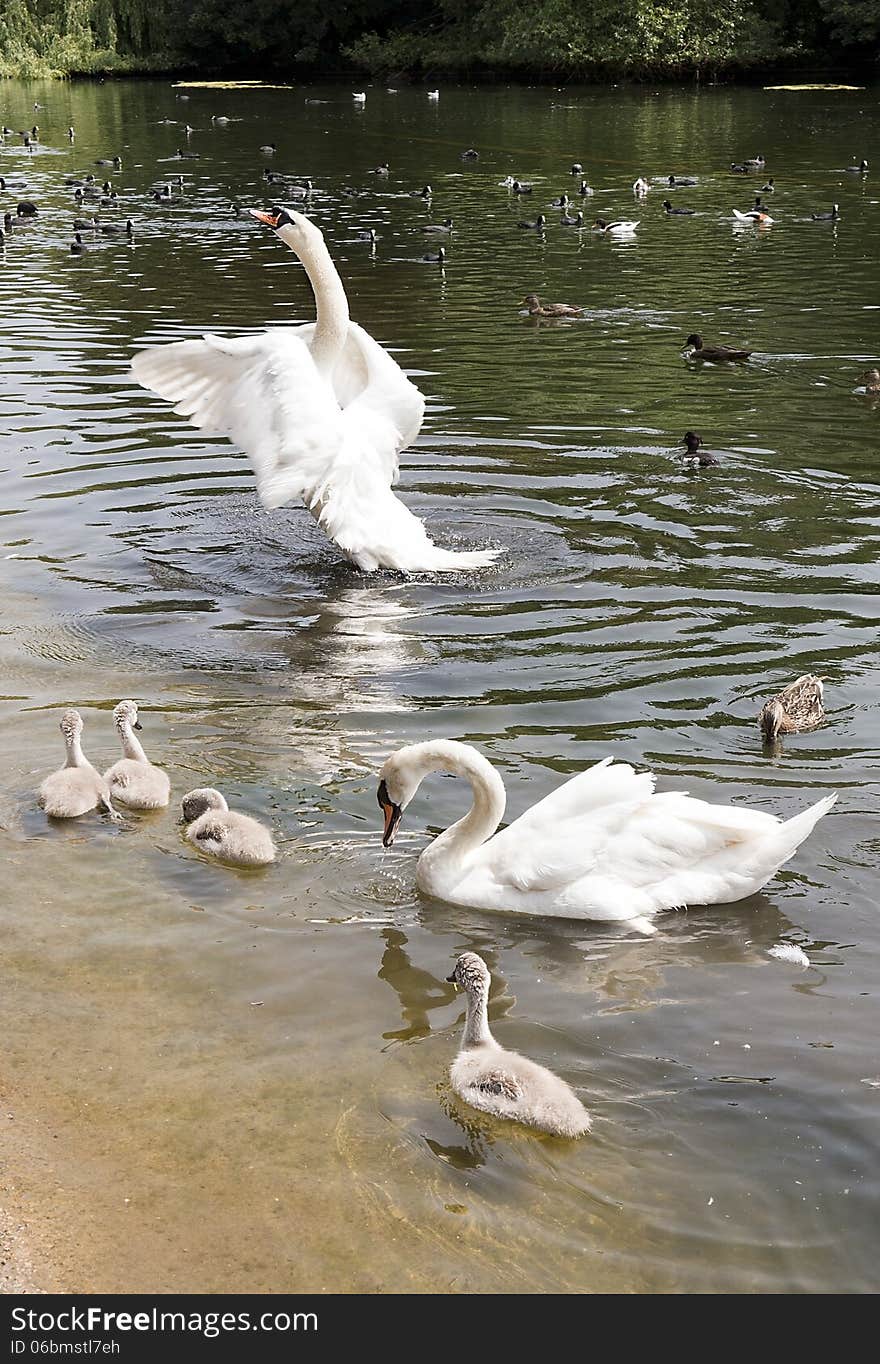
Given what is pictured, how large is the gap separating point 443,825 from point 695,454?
6484mm

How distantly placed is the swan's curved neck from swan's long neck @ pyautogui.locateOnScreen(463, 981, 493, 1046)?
6932mm

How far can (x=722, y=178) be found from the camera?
34.0 meters

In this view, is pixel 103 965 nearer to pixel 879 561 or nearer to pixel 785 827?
pixel 785 827

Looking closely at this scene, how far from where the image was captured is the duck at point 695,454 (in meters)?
12.9

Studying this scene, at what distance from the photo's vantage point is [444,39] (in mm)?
68562

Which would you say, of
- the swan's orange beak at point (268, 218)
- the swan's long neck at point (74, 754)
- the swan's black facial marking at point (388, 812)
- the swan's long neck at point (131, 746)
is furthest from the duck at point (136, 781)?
the swan's orange beak at point (268, 218)

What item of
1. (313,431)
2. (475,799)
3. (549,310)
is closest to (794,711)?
(475,799)

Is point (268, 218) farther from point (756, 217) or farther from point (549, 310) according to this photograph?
point (756, 217)

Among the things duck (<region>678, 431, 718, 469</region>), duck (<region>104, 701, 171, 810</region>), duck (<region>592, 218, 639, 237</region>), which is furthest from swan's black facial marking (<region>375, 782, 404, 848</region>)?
duck (<region>592, 218, 639, 237</region>)

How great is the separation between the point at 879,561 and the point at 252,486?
5.08 m

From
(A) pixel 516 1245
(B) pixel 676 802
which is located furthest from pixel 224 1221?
(B) pixel 676 802

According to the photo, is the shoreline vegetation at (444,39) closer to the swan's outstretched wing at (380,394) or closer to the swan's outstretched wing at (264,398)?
the swan's outstretched wing at (380,394)

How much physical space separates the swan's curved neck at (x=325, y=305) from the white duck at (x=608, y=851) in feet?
18.3

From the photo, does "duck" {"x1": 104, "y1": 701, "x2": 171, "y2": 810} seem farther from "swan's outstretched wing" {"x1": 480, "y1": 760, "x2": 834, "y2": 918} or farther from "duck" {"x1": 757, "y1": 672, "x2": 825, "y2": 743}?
"duck" {"x1": 757, "y1": 672, "x2": 825, "y2": 743}
